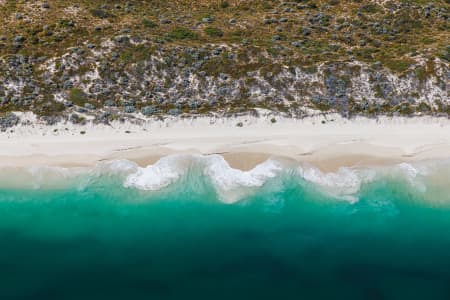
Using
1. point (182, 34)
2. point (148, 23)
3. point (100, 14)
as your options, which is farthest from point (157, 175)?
point (100, 14)

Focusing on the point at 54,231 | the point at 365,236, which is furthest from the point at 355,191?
the point at 54,231

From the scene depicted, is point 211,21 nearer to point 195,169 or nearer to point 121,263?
point 195,169

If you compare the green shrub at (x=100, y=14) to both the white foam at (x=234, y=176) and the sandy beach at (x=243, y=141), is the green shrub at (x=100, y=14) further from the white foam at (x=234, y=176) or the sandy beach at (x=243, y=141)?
the white foam at (x=234, y=176)

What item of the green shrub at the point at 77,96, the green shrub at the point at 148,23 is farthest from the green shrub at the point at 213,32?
the green shrub at the point at 77,96

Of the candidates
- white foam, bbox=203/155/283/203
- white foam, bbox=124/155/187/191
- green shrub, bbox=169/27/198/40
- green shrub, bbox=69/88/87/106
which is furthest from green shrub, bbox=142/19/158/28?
white foam, bbox=203/155/283/203

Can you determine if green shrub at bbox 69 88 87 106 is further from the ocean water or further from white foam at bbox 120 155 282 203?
white foam at bbox 120 155 282 203
